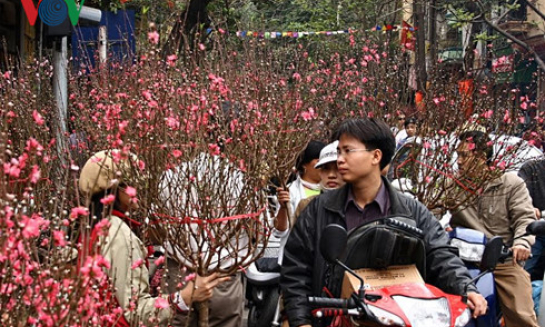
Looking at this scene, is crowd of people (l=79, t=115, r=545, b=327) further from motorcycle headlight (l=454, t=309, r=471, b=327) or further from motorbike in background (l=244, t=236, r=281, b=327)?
motorbike in background (l=244, t=236, r=281, b=327)

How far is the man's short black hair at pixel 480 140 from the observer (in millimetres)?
7336

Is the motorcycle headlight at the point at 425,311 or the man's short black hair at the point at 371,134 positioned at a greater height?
the man's short black hair at the point at 371,134

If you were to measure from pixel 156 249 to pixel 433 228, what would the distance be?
193 centimetres

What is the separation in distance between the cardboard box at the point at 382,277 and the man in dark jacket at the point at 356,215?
0.97 ft

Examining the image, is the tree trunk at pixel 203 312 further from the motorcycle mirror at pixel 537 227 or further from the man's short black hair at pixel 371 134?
the motorcycle mirror at pixel 537 227

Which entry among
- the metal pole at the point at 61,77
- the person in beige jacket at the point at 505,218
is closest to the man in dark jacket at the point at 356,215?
the person in beige jacket at the point at 505,218

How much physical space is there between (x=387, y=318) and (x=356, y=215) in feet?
3.07

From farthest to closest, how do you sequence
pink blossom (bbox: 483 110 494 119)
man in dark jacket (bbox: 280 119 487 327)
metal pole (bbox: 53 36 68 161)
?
pink blossom (bbox: 483 110 494 119), metal pole (bbox: 53 36 68 161), man in dark jacket (bbox: 280 119 487 327)

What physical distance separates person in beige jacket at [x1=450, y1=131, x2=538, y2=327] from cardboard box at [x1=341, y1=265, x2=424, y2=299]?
2.46 meters

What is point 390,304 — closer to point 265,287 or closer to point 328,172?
point 328,172

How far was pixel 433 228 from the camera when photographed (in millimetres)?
4348

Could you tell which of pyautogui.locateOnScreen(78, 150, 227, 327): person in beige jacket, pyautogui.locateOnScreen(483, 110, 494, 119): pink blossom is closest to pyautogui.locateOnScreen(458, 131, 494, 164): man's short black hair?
pyautogui.locateOnScreen(483, 110, 494, 119): pink blossom

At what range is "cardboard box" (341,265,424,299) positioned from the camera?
3.81 metres

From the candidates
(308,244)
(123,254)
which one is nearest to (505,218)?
(308,244)
